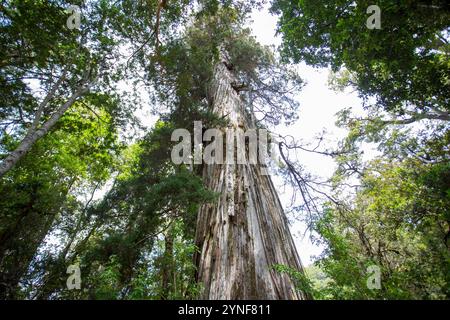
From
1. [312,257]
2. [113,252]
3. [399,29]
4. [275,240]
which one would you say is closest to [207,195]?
[275,240]

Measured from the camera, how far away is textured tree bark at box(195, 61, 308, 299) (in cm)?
303

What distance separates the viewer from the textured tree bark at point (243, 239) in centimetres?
303

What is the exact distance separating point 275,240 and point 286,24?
5031mm

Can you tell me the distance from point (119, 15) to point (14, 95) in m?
2.85

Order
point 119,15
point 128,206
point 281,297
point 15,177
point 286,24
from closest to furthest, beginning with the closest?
point 281,297, point 128,206, point 119,15, point 286,24, point 15,177

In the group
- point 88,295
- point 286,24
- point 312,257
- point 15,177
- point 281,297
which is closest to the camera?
point 281,297

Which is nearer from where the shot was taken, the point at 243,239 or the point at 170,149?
the point at 243,239

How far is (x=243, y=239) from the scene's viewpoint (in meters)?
3.62

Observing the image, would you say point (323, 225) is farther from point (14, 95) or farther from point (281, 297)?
point (14, 95)

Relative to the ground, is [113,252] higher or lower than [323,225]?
lower

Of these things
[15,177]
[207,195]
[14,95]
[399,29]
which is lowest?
[207,195]

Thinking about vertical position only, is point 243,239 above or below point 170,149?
below

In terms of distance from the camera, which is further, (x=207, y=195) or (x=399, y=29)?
(x=399, y=29)

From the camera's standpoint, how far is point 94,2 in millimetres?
5059
